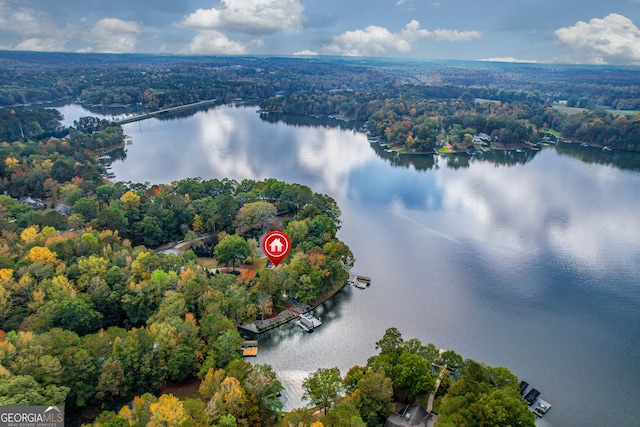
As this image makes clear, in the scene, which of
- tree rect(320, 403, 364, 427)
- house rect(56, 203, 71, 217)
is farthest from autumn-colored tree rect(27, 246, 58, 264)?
tree rect(320, 403, 364, 427)

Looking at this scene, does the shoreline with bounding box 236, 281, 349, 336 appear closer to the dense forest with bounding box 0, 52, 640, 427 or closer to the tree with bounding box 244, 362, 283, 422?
the dense forest with bounding box 0, 52, 640, 427

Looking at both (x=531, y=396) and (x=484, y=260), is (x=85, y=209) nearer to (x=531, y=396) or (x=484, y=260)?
(x=484, y=260)

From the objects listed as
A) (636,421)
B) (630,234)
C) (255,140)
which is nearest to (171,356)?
(636,421)

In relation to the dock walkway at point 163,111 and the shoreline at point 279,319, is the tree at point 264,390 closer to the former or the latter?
the shoreline at point 279,319

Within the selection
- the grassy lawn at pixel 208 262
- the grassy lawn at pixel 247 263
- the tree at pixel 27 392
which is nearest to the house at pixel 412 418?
the tree at pixel 27 392

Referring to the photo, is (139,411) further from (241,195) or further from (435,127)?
(435,127)
